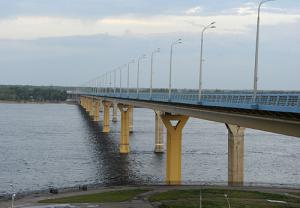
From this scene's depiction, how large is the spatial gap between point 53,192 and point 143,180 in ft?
59.3

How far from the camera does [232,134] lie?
47594mm

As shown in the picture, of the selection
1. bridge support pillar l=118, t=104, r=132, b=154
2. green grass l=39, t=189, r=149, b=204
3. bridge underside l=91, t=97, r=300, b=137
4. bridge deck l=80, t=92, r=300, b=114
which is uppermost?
bridge deck l=80, t=92, r=300, b=114

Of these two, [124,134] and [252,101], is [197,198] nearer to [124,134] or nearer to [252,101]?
[252,101]

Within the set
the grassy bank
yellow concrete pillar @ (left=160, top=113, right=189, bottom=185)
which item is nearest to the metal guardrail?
yellow concrete pillar @ (left=160, top=113, right=189, bottom=185)

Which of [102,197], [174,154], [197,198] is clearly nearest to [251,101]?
[197,198]

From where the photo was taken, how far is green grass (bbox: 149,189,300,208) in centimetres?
4041

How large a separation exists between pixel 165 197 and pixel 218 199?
415 centimetres

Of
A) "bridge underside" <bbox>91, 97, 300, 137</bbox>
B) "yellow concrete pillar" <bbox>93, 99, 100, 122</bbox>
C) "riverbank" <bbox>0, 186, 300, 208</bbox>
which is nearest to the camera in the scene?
"bridge underside" <bbox>91, 97, 300, 137</bbox>

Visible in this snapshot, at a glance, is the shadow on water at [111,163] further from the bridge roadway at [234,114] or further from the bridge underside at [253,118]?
the bridge underside at [253,118]

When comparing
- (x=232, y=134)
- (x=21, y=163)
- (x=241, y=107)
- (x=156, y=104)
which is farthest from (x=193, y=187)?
(x=21, y=163)

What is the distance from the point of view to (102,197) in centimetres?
4434

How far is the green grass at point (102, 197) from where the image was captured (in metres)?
42.8

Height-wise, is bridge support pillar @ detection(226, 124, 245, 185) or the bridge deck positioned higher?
the bridge deck

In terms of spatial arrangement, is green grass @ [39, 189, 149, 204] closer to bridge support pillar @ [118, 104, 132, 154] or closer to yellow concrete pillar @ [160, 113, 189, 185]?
yellow concrete pillar @ [160, 113, 189, 185]
